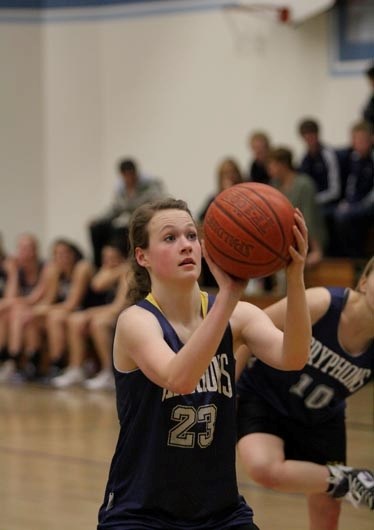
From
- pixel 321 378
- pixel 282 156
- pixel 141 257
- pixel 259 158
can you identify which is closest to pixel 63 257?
pixel 259 158

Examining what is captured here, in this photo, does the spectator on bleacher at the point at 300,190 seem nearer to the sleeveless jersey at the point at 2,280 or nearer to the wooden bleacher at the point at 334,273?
the wooden bleacher at the point at 334,273

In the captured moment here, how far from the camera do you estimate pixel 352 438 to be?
6414 millimetres

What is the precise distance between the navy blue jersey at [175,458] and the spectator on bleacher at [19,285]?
7347 mm

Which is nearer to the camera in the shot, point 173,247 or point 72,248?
point 173,247

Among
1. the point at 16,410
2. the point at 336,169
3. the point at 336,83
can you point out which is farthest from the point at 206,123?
the point at 16,410

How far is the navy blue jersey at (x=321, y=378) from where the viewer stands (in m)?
3.79

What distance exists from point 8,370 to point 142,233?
24.6 ft

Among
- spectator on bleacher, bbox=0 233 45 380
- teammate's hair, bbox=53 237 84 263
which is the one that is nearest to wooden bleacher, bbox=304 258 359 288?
teammate's hair, bbox=53 237 84 263

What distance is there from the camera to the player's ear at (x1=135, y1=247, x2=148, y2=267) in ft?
9.80

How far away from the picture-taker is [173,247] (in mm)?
2852

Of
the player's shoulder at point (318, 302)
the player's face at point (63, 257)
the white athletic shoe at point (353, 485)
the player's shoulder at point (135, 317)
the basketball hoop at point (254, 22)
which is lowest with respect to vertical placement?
the white athletic shoe at point (353, 485)

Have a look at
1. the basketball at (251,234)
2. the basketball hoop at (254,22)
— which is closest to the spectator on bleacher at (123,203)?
the basketball hoop at (254,22)

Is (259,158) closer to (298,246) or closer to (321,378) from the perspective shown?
(321,378)

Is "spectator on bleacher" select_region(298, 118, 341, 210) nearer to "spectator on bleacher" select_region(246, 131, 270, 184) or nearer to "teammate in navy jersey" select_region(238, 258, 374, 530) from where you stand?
"spectator on bleacher" select_region(246, 131, 270, 184)
